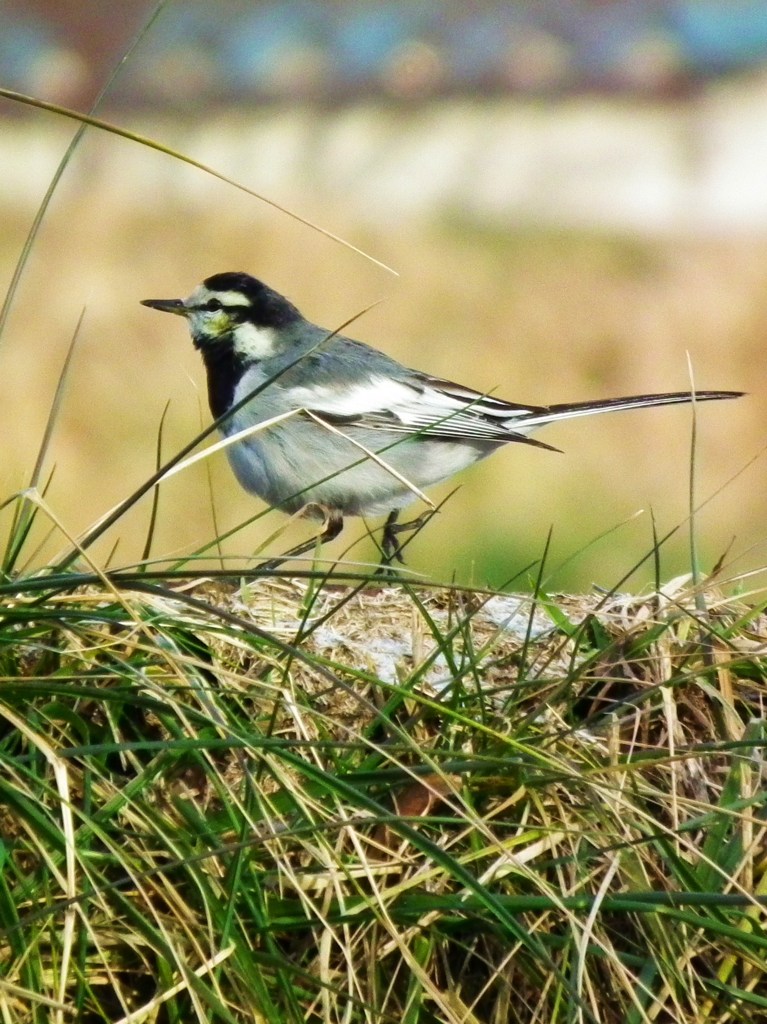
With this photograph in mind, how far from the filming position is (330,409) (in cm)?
397

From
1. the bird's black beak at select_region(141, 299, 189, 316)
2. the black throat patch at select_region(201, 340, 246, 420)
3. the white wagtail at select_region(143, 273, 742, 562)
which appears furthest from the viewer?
the black throat patch at select_region(201, 340, 246, 420)

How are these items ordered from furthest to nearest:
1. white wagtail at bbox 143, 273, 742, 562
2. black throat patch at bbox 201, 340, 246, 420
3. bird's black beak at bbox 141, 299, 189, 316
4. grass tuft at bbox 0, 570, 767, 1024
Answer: black throat patch at bbox 201, 340, 246, 420 → bird's black beak at bbox 141, 299, 189, 316 → white wagtail at bbox 143, 273, 742, 562 → grass tuft at bbox 0, 570, 767, 1024

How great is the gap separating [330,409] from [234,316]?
0.52m

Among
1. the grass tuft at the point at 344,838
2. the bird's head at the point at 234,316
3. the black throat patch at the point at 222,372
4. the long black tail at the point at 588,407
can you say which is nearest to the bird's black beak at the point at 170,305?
the bird's head at the point at 234,316

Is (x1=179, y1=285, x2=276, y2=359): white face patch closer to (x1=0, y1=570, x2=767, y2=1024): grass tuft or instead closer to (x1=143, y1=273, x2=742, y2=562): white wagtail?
(x1=143, y1=273, x2=742, y2=562): white wagtail

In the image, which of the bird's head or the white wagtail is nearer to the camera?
the white wagtail

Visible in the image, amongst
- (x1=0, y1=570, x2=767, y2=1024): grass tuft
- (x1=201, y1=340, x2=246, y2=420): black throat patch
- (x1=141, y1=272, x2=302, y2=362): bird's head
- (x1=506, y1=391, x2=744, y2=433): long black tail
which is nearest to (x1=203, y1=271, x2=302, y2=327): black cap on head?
(x1=141, y1=272, x2=302, y2=362): bird's head

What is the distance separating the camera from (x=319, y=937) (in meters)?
1.41

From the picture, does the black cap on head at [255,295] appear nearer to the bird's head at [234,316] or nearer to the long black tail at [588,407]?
the bird's head at [234,316]

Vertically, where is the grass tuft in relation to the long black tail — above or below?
below

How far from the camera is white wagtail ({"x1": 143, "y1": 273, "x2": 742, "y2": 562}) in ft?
12.0

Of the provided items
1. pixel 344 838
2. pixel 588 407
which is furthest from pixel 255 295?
pixel 344 838

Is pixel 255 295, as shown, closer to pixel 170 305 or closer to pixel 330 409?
pixel 170 305

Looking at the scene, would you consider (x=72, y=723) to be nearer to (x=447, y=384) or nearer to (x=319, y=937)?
(x=319, y=937)
